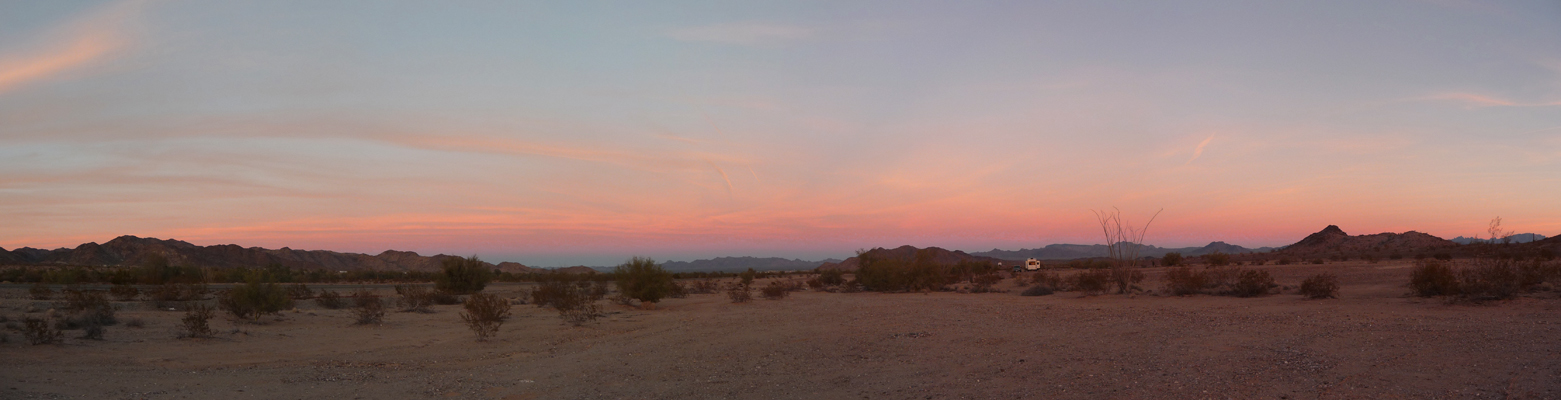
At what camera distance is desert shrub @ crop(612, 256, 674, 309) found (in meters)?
29.5

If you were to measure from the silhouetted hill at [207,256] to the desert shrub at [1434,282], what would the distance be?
106 meters

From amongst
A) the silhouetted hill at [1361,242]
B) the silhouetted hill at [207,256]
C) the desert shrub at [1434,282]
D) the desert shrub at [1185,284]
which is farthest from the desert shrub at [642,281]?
the silhouetted hill at [207,256]

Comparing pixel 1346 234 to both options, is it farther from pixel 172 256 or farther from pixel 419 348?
pixel 172 256

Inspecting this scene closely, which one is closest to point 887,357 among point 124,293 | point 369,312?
point 369,312

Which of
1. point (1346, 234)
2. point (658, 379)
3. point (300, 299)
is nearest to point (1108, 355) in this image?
point (658, 379)

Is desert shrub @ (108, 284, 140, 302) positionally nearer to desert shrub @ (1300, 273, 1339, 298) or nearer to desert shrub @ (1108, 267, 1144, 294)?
desert shrub @ (1108, 267, 1144, 294)

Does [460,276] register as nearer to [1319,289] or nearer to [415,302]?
[415,302]

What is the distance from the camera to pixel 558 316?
79.2ft

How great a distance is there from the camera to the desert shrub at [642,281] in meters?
29.5

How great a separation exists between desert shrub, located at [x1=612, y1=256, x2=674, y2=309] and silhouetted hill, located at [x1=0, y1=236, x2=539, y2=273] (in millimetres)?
85064

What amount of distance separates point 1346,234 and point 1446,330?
113 meters

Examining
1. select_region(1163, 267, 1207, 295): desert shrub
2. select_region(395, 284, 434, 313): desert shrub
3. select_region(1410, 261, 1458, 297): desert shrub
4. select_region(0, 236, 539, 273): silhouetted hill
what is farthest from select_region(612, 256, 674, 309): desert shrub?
select_region(0, 236, 539, 273): silhouetted hill

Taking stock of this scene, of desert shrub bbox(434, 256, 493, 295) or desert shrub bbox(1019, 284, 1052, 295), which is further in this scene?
desert shrub bbox(434, 256, 493, 295)

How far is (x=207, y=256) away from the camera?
10562 centimetres
